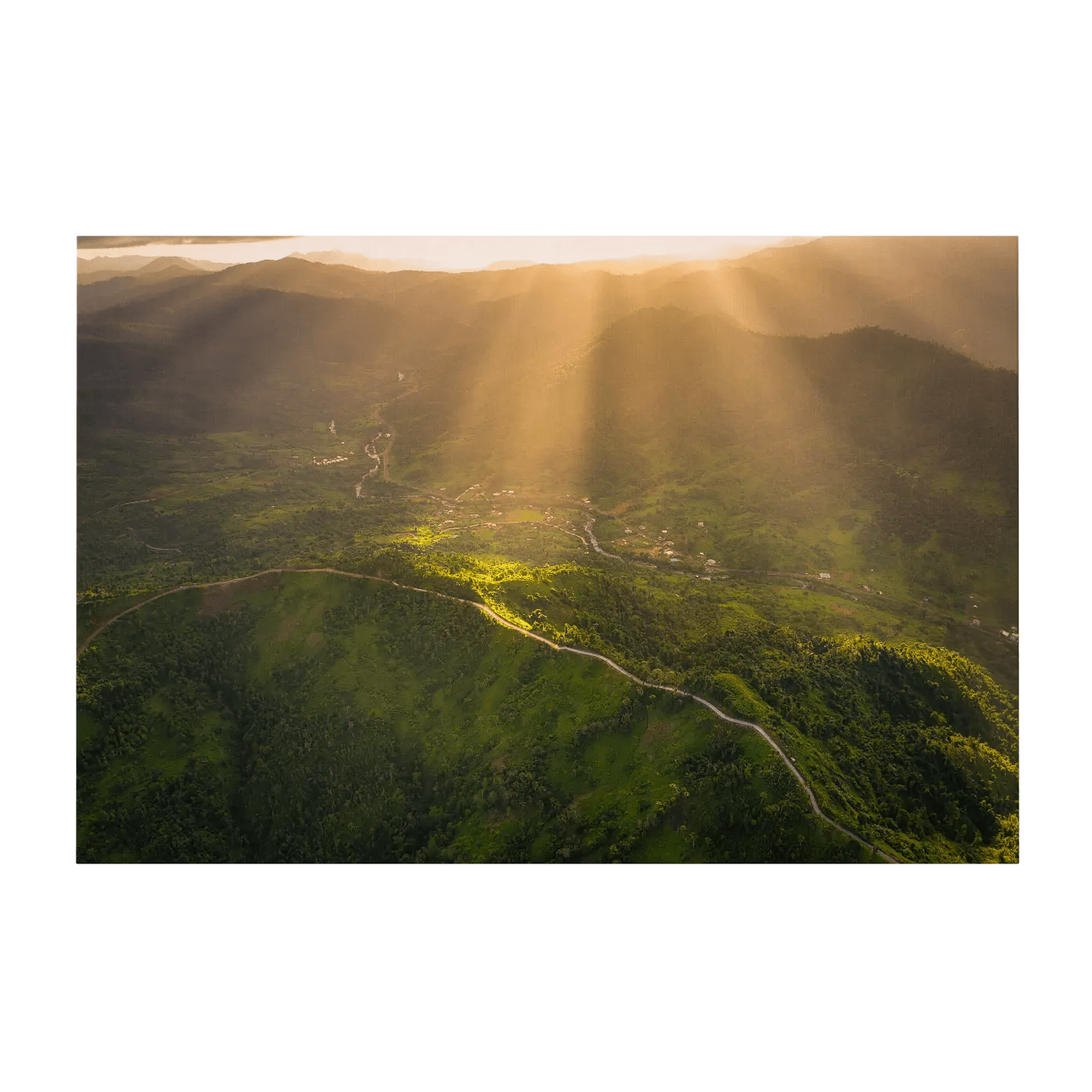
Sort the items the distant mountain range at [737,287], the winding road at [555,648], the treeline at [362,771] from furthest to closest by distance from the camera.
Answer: the distant mountain range at [737,287]
the treeline at [362,771]
the winding road at [555,648]

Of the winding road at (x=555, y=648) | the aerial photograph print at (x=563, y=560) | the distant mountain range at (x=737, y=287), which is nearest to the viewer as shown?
the winding road at (x=555, y=648)

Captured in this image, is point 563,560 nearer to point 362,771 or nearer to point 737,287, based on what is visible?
point 362,771

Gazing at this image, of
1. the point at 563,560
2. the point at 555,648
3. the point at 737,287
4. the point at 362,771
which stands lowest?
the point at 362,771

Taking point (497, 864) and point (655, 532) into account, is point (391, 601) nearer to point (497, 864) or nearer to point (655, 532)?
point (497, 864)

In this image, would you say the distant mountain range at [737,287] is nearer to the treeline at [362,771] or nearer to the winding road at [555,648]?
the winding road at [555,648]

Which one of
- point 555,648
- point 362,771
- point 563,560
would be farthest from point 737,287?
point 362,771

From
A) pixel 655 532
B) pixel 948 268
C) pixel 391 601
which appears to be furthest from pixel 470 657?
pixel 948 268

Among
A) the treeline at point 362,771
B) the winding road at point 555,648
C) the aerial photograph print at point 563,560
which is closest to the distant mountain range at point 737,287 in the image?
the aerial photograph print at point 563,560
